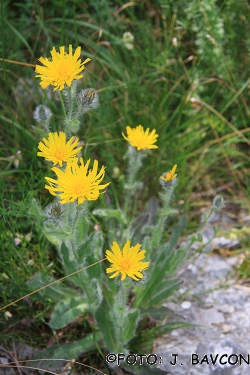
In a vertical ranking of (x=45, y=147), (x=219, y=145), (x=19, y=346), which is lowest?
(x=19, y=346)

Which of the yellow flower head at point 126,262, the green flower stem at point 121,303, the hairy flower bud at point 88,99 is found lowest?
the green flower stem at point 121,303

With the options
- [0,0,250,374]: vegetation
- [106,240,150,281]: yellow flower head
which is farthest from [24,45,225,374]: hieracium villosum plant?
[0,0,250,374]: vegetation

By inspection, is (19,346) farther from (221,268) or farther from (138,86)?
(138,86)

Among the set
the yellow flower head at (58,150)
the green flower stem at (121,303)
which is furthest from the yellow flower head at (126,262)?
the yellow flower head at (58,150)

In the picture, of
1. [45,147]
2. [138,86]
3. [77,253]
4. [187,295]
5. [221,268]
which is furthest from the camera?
[138,86]

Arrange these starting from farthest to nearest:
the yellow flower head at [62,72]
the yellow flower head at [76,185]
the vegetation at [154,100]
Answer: the vegetation at [154,100], the yellow flower head at [62,72], the yellow flower head at [76,185]

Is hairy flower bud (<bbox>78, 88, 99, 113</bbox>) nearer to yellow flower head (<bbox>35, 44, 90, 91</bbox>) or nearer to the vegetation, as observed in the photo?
yellow flower head (<bbox>35, 44, 90, 91</bbox>)

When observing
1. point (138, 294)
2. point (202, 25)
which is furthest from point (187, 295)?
point (202, 25)

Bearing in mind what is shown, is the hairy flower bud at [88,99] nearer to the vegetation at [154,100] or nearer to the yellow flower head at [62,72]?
the yellow flower head at [62,72]
